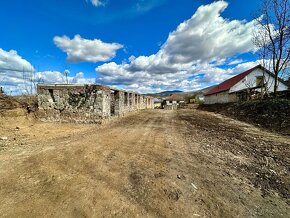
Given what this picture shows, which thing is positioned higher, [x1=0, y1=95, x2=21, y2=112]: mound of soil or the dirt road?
[x1=0, y1=95, x2=21, y2=112]: mound of soil

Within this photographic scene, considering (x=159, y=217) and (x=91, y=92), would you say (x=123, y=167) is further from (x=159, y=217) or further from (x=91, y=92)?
(x=91, y=92)

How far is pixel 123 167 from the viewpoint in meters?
3.71

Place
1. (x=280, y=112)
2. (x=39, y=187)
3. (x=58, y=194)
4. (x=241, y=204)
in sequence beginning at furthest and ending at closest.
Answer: (x=280, y=112), (x=39, y=187), (x=58, y=194), (x=241, y=204)

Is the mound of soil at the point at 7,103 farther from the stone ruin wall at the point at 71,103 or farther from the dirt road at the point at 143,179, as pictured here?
the dirt road at the point at 143,179

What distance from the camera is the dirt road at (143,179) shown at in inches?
94.7

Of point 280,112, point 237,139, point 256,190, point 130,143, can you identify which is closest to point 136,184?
point 256,190

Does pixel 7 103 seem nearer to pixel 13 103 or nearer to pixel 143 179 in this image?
pixel 13 103

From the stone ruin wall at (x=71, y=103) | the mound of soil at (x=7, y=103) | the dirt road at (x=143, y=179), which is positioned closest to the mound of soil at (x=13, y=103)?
the mound of soil at (x=7, y=103)

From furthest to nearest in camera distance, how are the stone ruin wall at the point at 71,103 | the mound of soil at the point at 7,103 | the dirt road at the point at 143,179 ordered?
the stone ruin wall at the point at 71,103 < the mound of soil at the point at 7,103 < the dirt road at the point at 143,179

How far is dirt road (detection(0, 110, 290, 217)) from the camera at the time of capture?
7.89ft

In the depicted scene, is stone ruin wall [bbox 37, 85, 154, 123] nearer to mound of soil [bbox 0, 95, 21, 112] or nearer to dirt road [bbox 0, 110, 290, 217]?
mound of soil [bbox 0, 95, 21, 112]

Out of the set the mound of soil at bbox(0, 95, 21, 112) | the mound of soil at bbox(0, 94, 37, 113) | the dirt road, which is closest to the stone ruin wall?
the mound of soil at bbox(0, 94, 37, 113)

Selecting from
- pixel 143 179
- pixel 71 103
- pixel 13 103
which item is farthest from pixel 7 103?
pixel 143 179

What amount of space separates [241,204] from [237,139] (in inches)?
167
